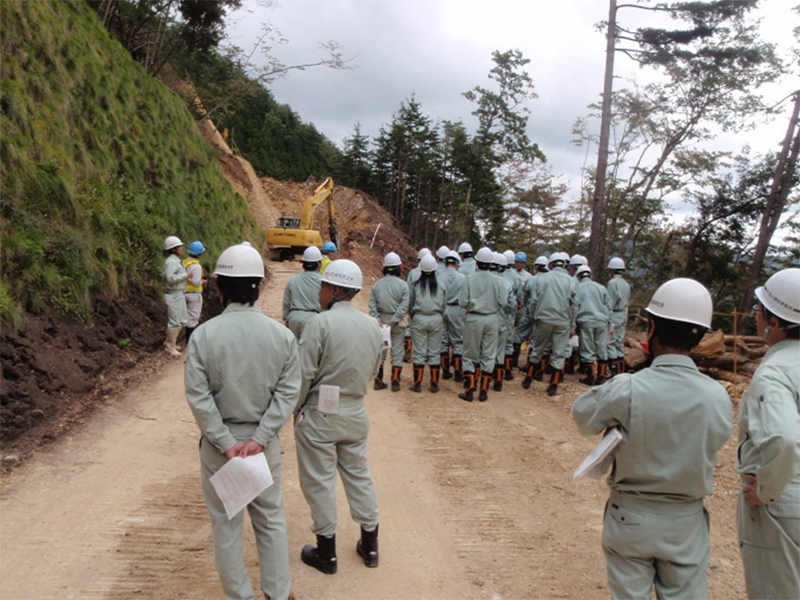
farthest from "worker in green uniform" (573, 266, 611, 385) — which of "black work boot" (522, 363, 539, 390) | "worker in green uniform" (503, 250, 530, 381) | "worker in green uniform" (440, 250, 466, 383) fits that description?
"worker in green uniform" (440, 250, 466, 383)

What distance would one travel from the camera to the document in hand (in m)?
2.58

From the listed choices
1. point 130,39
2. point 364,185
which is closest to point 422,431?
point 130,39

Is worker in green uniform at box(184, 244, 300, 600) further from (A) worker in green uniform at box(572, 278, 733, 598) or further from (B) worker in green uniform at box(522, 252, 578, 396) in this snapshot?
(B) worker in green uniform at box(522, 252, 578, 396)

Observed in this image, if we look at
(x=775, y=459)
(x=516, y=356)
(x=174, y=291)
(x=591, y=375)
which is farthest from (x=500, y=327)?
(x=775, y=459)

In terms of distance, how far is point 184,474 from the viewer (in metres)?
5.54

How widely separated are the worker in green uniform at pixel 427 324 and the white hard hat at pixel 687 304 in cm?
666

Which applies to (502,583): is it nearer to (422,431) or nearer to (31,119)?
(422,431)

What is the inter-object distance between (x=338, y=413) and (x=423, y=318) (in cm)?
540

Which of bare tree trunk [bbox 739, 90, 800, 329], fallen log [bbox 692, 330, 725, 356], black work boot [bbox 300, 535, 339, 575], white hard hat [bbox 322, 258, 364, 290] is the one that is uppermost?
bare tree trunk [bbox 739, 90, 800, 329]

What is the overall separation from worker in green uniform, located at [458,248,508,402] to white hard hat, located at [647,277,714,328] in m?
6.26

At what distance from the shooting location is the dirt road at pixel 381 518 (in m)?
3.90

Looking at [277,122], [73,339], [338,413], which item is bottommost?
[73,339]

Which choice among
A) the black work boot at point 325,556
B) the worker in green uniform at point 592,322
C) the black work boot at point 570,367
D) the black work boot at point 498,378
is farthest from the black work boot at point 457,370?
the black work boot at point 325,556

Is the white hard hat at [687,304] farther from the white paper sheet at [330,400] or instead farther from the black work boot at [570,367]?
the black work boot at [570,367]
